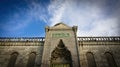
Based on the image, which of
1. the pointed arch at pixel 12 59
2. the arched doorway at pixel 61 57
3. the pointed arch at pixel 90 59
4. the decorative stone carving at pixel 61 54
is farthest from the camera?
the pointed arch at pixel 12 59

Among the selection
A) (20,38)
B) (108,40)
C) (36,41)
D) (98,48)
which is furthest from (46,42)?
(108,40)

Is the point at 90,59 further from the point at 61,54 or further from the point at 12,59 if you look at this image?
the point at 12,59

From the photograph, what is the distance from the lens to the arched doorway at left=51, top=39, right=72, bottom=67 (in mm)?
16719

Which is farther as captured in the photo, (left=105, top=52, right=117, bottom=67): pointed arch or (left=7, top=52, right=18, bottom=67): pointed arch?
(left=7, top=52, right=18, bottom=67): pointed arch

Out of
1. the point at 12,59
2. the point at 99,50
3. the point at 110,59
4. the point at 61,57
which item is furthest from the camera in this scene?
the point at 99,50

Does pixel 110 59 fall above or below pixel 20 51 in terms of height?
below

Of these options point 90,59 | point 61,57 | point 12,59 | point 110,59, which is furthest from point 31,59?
point 110,59

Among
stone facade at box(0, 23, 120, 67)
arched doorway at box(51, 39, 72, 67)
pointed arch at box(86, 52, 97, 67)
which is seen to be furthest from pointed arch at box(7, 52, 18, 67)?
pointed arch at box(86, 52, 97, 67)

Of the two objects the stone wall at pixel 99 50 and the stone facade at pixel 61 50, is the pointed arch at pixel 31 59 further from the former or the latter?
the stone wall at pixel 99 50

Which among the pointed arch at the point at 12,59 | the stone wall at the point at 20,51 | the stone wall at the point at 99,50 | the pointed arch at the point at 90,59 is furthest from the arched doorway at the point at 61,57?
the pointed arch at the point at 12,59

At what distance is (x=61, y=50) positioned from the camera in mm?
17766

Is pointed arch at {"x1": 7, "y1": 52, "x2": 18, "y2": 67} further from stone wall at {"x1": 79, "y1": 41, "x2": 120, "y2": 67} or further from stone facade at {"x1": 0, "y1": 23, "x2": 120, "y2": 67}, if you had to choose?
stone wall at {"x1": 79, "y1": 41, "x2": 120, "y2": 67}

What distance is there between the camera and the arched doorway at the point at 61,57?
1672cm

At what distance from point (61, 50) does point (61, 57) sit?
1.03 metres
